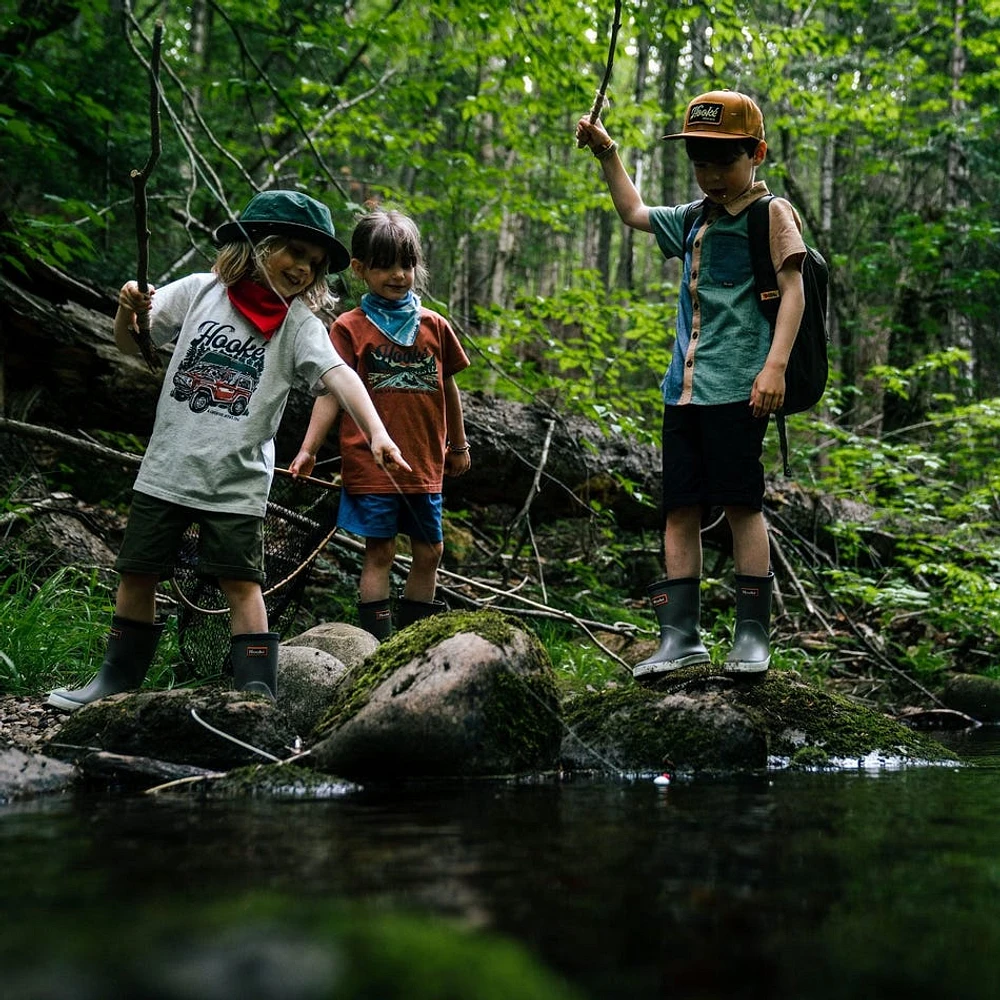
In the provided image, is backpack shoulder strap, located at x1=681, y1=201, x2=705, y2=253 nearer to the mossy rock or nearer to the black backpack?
the black backpack

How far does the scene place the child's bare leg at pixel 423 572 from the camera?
14.9 ft

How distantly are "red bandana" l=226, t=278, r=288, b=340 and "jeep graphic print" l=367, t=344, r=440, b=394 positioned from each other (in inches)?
33.1

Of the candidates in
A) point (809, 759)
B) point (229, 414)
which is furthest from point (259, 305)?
point (809, 759)

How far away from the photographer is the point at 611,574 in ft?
28.1

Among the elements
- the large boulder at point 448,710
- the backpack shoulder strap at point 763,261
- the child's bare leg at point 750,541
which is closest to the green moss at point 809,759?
the child's bare leg at point 750,541

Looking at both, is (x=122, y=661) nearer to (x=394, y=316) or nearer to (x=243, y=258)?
(x=243, y=258)

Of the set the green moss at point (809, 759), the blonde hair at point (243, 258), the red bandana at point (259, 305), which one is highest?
the blonde hair at point (243, 258)

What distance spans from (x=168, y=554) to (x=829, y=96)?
58.1ft

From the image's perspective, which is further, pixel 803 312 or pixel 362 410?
pixel 803 312

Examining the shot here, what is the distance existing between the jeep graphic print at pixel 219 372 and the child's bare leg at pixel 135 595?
2.18 feet

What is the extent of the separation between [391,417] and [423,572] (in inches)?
29.7

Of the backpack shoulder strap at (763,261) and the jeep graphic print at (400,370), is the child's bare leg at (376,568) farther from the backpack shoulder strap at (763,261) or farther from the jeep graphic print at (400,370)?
the backpack shoulder strap at (763,261)

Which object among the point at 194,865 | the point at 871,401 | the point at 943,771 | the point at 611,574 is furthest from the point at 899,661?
the point at 871,401

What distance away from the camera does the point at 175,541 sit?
3.62 metres
